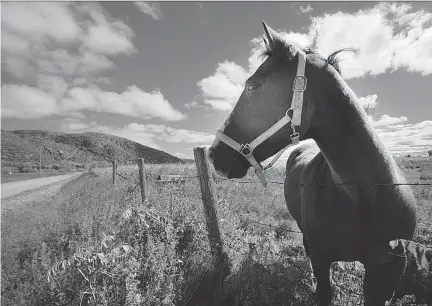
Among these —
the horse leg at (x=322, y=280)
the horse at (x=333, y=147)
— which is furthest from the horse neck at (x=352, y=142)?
the horse leg at (x=322, y=280)

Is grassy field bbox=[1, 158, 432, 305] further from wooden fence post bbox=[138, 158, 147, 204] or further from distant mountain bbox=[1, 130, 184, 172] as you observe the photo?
distant mountain bbox=[1, 130, 184, 172]

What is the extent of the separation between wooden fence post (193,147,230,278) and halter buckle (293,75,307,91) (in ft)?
5.93

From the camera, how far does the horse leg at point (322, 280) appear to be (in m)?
2.36

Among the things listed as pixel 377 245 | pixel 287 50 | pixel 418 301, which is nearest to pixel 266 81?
pixel 287 50

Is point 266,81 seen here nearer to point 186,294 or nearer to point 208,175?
point 208,175

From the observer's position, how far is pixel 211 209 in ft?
11.5

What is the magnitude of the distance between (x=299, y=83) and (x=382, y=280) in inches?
72.2

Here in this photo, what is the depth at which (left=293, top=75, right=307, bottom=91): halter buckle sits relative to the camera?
197 cm

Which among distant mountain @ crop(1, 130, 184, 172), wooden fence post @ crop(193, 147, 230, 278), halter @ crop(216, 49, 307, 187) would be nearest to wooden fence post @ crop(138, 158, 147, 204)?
distant mountain @ crop(1, 130, 184, 172)

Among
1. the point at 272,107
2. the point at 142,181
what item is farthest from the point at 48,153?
the point at 272,107

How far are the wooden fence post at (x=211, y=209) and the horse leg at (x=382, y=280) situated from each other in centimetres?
179

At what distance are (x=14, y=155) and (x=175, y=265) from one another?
91120 millimetres

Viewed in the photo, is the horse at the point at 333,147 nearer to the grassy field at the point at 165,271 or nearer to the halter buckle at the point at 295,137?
the halter buckle at the point at 295,137

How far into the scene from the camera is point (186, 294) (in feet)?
10.1
